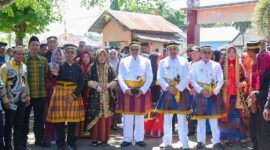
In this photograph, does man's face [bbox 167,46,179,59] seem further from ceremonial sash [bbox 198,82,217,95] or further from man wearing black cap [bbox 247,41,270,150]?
man wearing black cap [bbox 247,41,270,150]

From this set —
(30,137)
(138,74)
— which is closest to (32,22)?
(30,137)

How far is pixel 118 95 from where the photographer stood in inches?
317

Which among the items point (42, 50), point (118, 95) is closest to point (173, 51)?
point (118, 95)

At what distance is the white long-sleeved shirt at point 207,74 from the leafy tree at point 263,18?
10788 mm

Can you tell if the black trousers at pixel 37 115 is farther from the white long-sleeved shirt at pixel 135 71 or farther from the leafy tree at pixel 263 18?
the leafy tree at pixel 263 18

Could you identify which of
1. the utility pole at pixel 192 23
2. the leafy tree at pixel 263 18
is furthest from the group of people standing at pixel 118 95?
the utility pole at pixel 192 23

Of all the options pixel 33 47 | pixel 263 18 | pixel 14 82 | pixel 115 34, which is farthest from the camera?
pixel 115 34

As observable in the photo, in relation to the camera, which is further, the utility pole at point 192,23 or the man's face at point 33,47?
the utility pole at point 192,23

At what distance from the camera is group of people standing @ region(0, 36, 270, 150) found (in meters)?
7.04

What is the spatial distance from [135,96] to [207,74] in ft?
4.64

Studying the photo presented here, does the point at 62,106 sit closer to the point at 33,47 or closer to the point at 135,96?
the point at 33,47

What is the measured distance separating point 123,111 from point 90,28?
21948mm

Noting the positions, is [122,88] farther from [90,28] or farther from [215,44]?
[215,44]

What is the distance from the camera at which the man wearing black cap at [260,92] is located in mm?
5137
